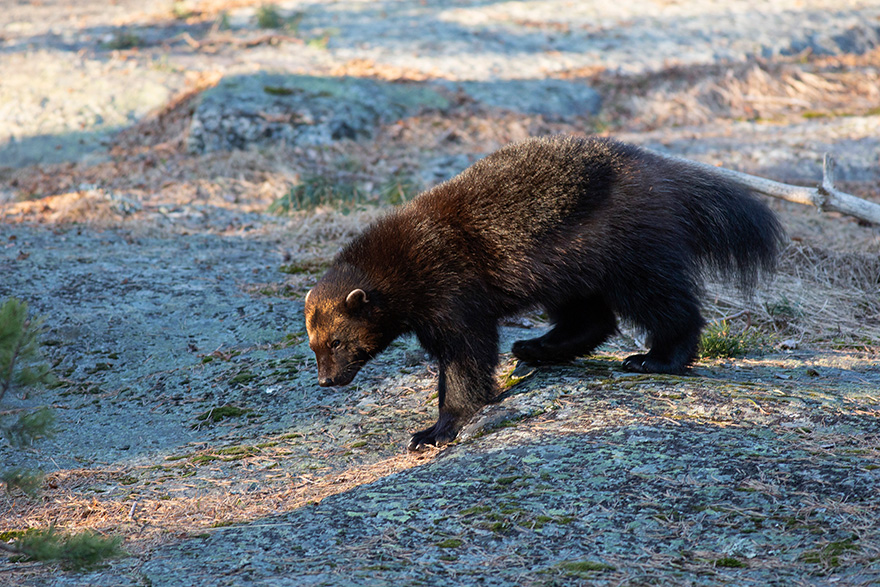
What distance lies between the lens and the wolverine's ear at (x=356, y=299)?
500cm

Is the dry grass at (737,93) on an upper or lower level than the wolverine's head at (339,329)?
upper

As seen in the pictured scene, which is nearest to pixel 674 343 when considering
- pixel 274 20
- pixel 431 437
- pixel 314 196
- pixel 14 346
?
pixel 431 437

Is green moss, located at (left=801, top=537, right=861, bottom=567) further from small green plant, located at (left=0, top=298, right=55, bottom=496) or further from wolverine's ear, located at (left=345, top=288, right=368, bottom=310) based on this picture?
small green plant, located at (left=0, top=298, right=55, bottom=496)

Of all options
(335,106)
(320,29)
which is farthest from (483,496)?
(320,29)

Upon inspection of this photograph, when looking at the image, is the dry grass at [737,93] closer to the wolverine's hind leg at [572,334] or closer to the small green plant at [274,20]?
the small green plant at [274,20]

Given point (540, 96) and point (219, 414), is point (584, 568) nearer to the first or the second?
point (219, 414)

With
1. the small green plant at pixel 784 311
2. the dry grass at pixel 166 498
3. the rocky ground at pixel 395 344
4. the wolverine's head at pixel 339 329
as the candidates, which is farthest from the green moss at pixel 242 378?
the small green plant at pixel 784 311

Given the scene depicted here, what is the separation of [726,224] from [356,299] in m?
2.62

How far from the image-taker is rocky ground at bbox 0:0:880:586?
11.2 feet

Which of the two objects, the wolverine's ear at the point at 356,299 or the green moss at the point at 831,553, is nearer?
the green moss at the point at 831,553

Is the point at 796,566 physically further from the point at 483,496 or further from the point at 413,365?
the point at 413,365

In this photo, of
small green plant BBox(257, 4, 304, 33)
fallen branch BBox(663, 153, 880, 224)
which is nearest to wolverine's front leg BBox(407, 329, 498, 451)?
fallen branch BBox(663, 153, 880, 224)

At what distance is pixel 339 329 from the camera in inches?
203

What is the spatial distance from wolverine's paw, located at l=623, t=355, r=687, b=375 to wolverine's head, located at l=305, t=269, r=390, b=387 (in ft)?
5.63
